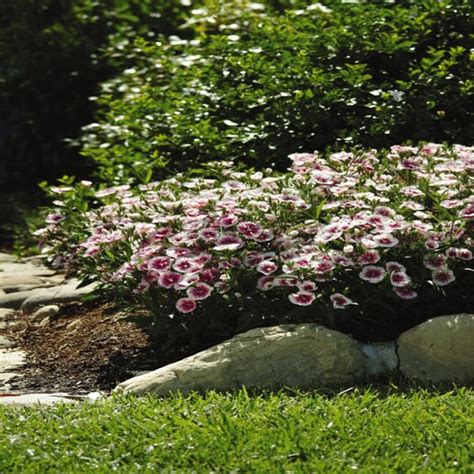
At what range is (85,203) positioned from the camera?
694 centimetres

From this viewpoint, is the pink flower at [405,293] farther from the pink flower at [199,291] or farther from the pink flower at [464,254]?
the pink flower at [199,291]

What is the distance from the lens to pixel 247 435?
451 cm

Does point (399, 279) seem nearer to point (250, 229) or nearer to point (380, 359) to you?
point (380, 359)

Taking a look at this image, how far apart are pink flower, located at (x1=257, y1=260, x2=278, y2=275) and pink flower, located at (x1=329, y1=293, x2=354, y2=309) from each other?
0.31 meters

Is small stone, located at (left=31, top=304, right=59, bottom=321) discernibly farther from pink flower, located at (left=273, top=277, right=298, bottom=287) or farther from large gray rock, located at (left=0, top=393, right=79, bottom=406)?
pink flower, located at (left=273, top=277, right=298, bottom=287)

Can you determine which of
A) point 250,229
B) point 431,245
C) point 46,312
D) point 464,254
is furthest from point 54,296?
point 464,254

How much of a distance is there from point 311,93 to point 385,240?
241cm

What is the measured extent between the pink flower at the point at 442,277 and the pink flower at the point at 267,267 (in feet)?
2.55

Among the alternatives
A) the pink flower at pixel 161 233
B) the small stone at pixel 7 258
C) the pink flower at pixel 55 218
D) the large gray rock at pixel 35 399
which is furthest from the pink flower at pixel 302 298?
the small stone at pixel 7 258

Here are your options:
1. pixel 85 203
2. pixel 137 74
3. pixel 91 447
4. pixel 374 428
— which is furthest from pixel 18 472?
pixel 137 74

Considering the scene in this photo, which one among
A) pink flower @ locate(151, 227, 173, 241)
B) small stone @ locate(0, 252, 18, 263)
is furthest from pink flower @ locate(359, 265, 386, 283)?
small stone @ locate(0, 252, 18, 263)

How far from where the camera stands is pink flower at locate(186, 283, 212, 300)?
18.9 ft

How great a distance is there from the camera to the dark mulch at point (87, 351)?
597cm

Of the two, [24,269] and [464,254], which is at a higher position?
[464,254]
